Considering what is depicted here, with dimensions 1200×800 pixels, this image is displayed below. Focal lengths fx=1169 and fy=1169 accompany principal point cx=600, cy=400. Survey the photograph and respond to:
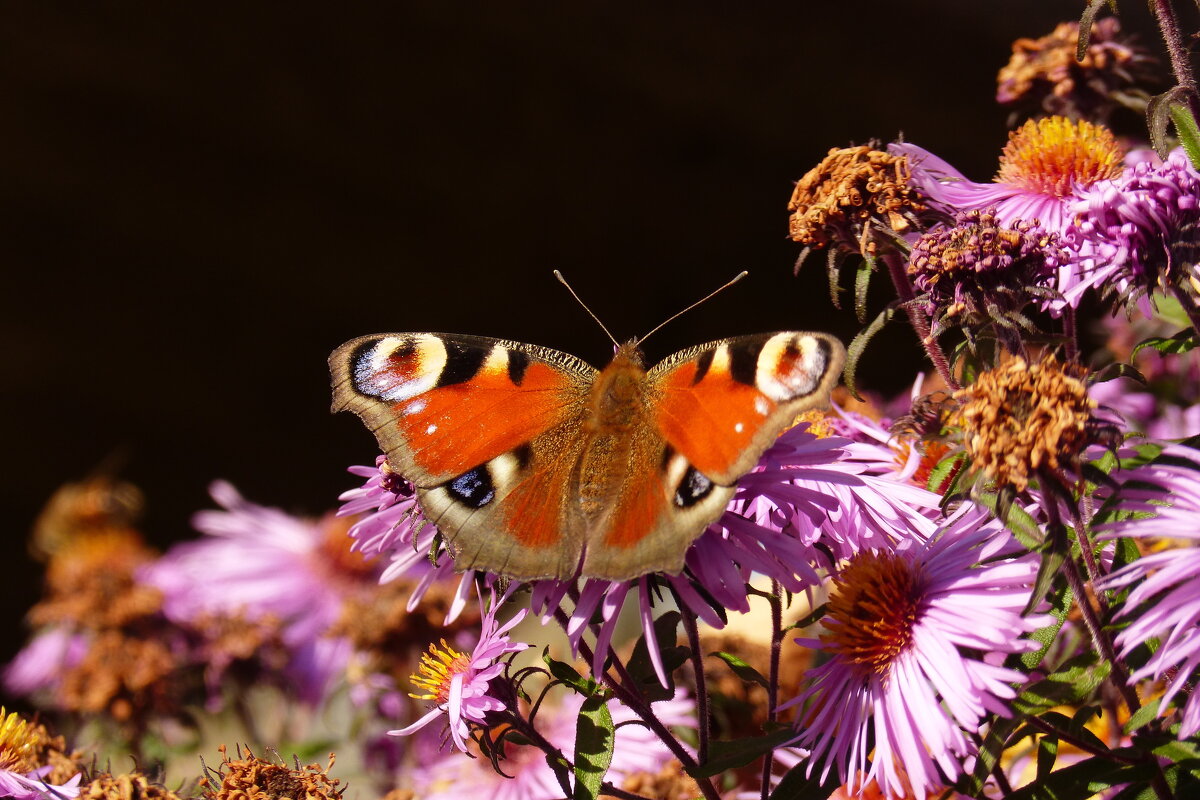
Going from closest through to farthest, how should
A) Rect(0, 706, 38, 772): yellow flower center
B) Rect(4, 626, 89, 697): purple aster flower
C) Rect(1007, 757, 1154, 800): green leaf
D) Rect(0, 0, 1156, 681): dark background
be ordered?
1. Rect(1007, 757, 1154, 800): green leaf
2. Rect(0, 706, 38, 772): yellow flower center
3. Rect(4, 626, 89, 697): purple aster flower
4. Rect(0, 0, 1156, 681): dark background

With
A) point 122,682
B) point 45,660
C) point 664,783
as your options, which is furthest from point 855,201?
point 45,660

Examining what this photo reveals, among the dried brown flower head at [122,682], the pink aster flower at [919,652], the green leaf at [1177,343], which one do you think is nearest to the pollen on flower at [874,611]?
the pink aster flower at [919,652]

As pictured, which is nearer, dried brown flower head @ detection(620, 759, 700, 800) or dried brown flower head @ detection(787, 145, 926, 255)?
dried brown flower head @ detection(787, 145, 926, 255)

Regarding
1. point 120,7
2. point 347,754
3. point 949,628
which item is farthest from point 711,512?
A: point 120,7

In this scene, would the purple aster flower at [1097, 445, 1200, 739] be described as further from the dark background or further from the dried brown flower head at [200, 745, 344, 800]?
the dark background

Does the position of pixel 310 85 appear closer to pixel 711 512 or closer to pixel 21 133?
pixel 21 133

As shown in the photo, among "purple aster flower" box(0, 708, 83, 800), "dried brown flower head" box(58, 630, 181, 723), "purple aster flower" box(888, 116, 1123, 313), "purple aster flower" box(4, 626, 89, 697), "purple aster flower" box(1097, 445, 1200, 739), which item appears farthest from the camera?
"purple aster flower" box(4, 626, 89, 697)

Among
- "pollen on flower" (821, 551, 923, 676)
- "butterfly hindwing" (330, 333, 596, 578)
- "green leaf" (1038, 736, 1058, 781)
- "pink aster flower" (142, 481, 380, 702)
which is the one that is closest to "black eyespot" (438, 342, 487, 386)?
"butterfly hindwing" (330, 333, 596, 578)
